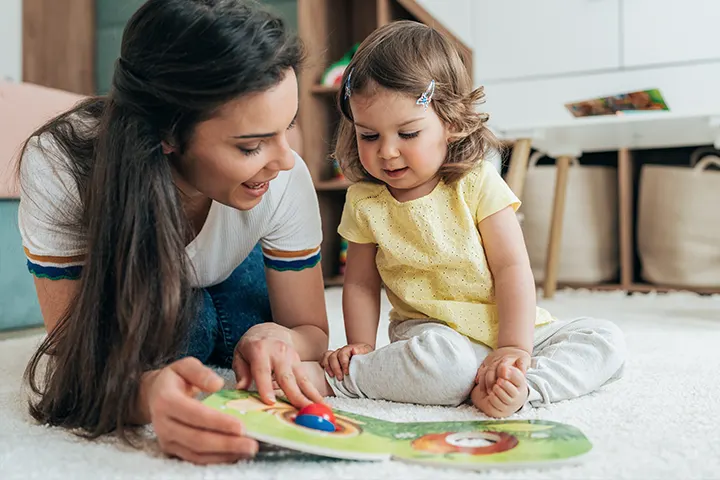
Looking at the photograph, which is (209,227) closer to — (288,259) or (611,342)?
(288,259)

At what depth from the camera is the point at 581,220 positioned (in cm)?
239

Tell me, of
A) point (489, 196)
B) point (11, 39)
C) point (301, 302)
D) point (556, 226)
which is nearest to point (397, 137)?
point (489, 196)

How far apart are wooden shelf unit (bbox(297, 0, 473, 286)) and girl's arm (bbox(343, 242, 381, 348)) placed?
4.53ft

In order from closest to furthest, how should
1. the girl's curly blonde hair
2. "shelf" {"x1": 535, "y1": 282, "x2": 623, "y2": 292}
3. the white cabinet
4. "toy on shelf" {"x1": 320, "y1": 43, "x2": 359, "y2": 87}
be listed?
the girl's curly blonde hair
"shelf" {"x1": 535, "y1": 282, "x2": 623, "y2": 292}
"toy on shelf" {"x1": 320, "y1": 43, "x2": 359, "y2": 87}
the white cabinet

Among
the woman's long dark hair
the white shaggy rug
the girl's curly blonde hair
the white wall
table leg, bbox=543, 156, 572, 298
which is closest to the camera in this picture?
the white shaggy rug

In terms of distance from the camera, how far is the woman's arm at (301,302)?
37.4 inches

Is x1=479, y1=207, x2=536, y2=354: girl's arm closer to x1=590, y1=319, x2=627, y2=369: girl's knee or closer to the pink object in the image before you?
x1=590, y1=319, x2=627, y2=369: girl's knee

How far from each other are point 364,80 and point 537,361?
0.40 m

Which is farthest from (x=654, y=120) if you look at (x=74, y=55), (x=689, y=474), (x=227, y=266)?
(x=74, y=55)

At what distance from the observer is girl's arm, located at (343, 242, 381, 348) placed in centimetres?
98

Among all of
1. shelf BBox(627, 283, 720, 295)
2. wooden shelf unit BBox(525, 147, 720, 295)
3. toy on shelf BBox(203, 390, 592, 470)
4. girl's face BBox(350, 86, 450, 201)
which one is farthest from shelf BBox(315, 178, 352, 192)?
toy on shelf BBox(203, 390, 592, 470)

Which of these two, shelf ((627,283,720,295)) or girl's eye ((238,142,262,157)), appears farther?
shelf ((627,283,720,295))

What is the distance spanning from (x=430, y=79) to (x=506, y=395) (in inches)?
15.5

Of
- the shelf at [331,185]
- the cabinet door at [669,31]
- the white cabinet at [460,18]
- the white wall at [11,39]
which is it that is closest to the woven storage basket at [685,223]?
the cabinet door at [669,31]
